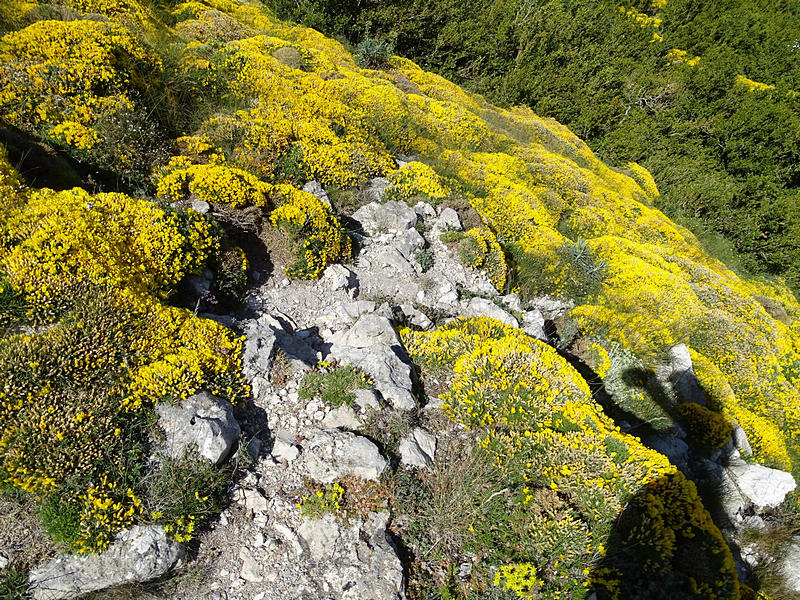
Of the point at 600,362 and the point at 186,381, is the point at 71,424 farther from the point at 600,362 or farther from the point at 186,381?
the point at 600,362

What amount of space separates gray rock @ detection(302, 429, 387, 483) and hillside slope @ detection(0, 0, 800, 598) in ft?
0.52

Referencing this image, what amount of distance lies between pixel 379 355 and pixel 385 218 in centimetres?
420

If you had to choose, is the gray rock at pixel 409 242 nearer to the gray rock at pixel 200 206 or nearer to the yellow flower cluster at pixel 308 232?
the yellow flower cluster at pixel 308 232

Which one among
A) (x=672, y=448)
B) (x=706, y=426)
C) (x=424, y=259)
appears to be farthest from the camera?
(x=706, y=426)

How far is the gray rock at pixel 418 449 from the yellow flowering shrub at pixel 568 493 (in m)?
0.60

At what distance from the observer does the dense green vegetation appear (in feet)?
86.6

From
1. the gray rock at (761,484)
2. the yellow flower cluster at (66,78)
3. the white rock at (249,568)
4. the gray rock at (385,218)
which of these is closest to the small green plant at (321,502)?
the white rock at (249,568)

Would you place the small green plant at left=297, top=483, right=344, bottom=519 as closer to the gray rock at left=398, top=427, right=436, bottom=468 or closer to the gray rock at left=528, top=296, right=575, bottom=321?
the gray rock at left=398, top=427, right=436, bottom=468

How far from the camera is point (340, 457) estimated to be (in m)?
4.40

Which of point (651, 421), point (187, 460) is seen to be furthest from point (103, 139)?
point (651, 421)

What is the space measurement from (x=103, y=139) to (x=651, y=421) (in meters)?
11.4

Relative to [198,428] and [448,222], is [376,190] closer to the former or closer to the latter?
[448,222]

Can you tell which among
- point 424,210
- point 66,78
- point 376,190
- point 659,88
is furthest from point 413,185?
point 659,88

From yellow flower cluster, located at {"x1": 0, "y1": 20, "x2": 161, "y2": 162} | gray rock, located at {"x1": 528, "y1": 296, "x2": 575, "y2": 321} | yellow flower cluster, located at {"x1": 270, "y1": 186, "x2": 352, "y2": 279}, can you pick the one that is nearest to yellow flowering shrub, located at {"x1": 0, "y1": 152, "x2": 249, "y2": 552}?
yellow flower cluster, located at {"x1": 270, "y1": 186, "x2": 352, "y2": 279}
